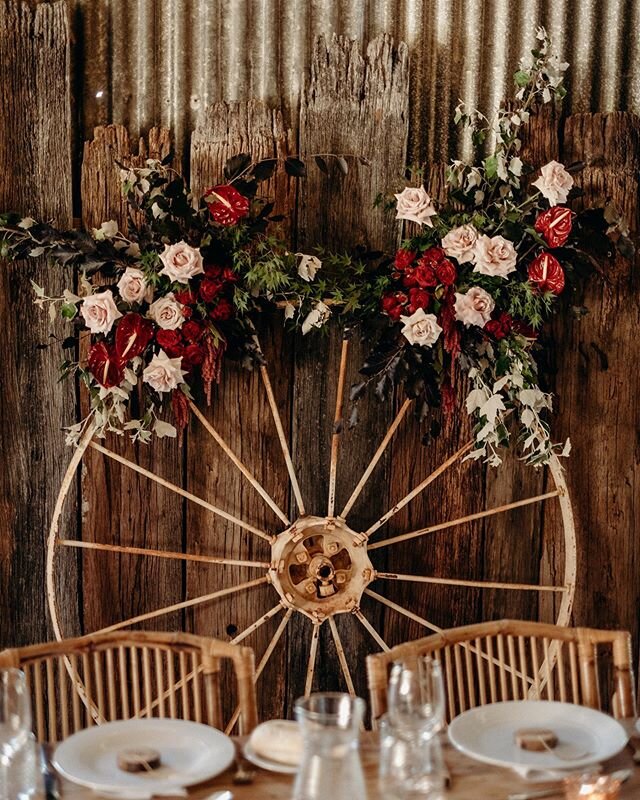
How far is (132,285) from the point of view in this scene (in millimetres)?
2223

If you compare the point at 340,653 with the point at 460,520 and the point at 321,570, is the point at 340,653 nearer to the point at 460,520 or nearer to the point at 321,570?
the point at 321,570

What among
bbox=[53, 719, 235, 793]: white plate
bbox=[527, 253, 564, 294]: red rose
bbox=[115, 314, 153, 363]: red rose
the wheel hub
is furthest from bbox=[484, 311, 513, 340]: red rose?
bbox=[53, 719, 235, 793]: white plate

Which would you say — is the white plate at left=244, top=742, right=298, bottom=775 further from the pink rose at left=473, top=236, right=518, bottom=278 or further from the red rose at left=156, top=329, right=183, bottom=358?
the pink rose at left=473, top=236, right=518, bottom=278

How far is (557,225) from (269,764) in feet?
4.48

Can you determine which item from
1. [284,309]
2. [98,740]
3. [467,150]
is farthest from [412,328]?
[98,740]

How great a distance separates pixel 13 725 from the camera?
1.30 m

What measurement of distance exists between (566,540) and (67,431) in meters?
1.24

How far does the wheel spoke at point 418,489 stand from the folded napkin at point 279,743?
3.09ft

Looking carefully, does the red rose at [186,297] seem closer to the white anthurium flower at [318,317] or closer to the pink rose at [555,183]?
the white anthurium flower at [318,317]

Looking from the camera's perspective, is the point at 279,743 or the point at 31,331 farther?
the point at 31,331

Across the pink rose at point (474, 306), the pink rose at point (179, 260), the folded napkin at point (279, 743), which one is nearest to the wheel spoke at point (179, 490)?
the pink rose at point (179, 260)

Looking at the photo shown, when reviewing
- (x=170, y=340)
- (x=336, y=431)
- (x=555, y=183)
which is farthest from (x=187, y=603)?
(x=555, y=183)

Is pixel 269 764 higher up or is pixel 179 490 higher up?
pixel 179 490

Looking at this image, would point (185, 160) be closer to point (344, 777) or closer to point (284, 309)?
point (284, 309)
